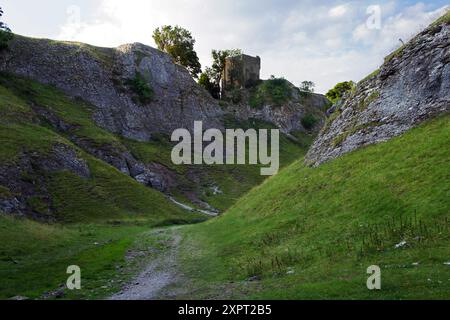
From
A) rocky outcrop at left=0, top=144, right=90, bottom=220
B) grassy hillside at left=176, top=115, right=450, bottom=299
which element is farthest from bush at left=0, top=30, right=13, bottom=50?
grassy hillside at left=176, top=115, right=450, bottom=299

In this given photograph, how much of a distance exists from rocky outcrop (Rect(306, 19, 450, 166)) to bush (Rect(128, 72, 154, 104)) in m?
73.1

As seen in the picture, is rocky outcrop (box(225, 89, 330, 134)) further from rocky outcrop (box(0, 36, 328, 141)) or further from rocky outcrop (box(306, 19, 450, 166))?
rocky outcrop (box(306, 19, 450, 166))

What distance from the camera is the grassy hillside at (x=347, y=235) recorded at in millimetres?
17344

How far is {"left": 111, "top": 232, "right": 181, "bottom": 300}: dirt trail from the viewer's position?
2002 centimetres

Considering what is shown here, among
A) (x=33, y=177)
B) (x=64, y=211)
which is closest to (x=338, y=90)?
(x=33, y=177)

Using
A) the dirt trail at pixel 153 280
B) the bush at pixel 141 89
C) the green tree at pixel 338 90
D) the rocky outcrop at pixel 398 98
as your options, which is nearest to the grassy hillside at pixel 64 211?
the dirt trail at pixel 153 280

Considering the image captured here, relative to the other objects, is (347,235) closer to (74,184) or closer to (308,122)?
(74,184)

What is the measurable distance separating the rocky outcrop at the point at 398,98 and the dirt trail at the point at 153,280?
67.5 ft

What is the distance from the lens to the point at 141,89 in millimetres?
111500

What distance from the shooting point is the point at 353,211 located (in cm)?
2839

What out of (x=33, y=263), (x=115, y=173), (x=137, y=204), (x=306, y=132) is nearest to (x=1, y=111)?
(x=115, y=173)

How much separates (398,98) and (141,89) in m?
82.1

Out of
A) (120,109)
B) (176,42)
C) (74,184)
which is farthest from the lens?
(176,42)

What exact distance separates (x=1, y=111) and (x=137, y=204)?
86.2ft
